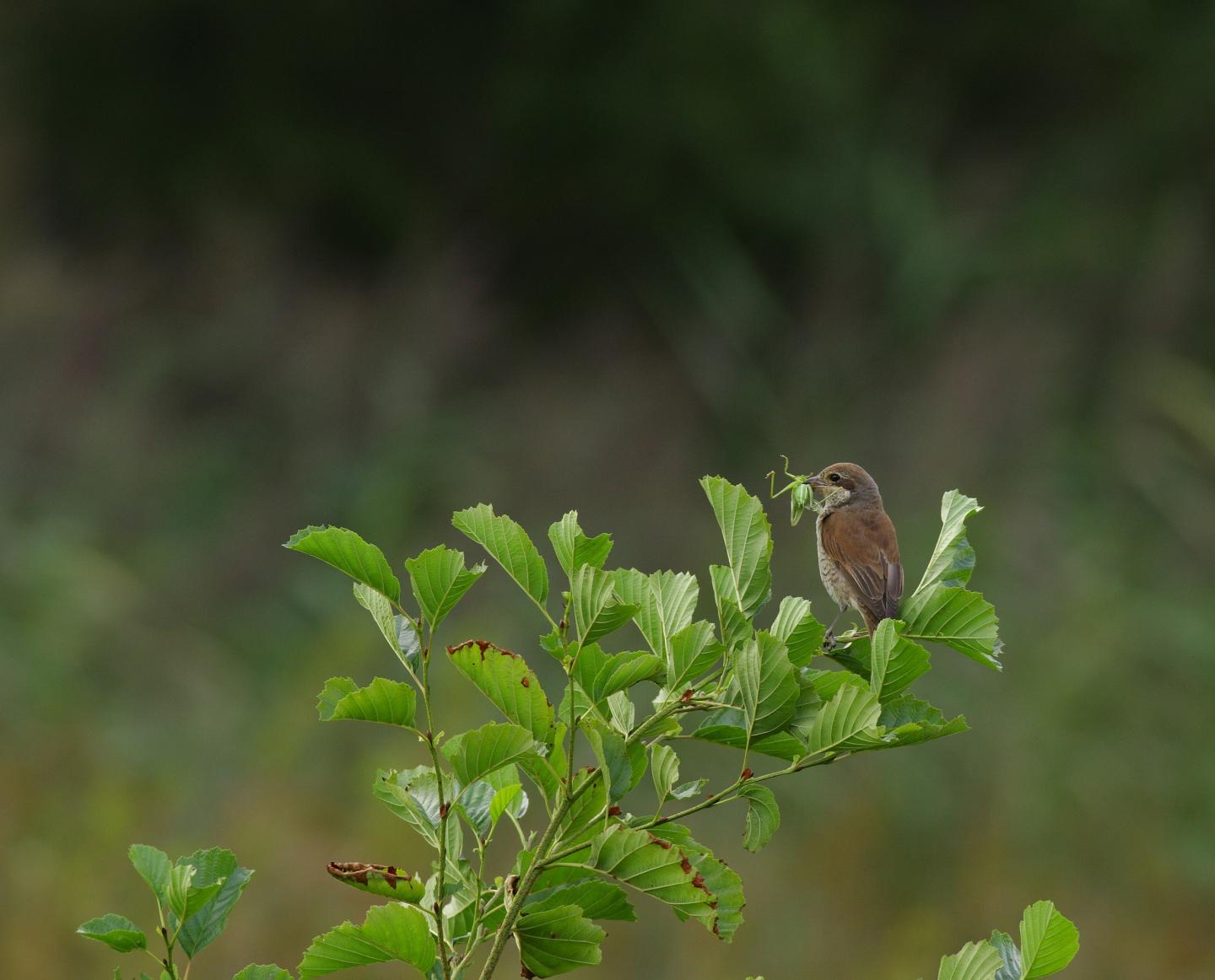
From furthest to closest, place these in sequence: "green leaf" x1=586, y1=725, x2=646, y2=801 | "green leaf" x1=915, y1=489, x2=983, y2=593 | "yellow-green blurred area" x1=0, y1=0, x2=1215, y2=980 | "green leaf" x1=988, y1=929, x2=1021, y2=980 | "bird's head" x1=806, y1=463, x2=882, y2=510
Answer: "yellow-green blurred area" x1=0, y1=0, x2=1215, y2=980, "bird's head" x1=806, y1=463, x2=882, y2=510, "green leaf" x1=915, y1=489, x2=983, y2=593, "green leaf" x1=988, y1=929, x2=1021, y2=980, "green leaf" x1=586, y1=725, x2=646, y2=801

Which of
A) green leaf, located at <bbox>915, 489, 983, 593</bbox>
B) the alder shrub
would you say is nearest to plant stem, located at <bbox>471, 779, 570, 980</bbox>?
the alder shrub

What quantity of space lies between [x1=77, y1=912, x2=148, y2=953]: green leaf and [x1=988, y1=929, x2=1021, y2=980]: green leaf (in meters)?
0.52

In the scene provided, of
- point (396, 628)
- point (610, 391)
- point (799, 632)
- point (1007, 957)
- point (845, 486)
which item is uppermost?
point (610, 391)

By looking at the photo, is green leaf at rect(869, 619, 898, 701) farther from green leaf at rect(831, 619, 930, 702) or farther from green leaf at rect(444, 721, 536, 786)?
green leaf at rect(444, 721, 536, 786)

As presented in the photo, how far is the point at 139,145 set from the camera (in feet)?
28.1

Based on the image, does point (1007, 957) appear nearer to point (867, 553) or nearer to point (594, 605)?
point (594, 605)

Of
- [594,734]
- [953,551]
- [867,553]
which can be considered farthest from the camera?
[867,553]

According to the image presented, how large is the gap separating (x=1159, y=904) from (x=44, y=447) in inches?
213

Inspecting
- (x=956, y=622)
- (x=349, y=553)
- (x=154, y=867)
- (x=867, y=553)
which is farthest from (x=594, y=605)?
(x=867, y=553)

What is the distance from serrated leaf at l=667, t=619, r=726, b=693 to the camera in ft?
2.61

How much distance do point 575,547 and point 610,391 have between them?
7329mm

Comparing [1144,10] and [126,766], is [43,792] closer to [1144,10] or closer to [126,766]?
[126,766]

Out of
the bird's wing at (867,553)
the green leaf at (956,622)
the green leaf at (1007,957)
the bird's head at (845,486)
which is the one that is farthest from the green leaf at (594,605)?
the bird's wing at (867,553)

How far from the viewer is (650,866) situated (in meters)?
0.78
